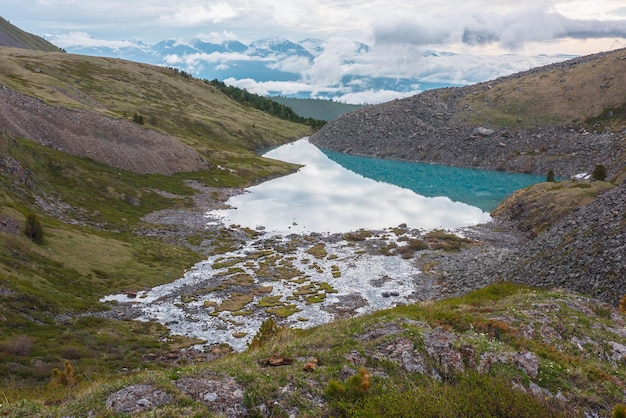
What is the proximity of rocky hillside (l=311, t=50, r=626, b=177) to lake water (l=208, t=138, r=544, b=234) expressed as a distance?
8.85 metres

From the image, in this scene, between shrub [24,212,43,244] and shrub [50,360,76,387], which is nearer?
shrub [50,360,76,387]

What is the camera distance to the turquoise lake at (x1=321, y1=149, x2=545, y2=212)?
4488 inches

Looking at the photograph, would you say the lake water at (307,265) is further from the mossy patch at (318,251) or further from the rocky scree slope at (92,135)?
the rocky scree slope at (92,135)

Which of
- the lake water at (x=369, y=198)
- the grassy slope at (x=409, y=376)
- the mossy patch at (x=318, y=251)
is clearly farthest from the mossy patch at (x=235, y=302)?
the lake water at (x=369, y=198)

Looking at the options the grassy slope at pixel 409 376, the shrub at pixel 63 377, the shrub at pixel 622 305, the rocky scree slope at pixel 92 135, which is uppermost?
the rocky scree slope at pixel 92 135

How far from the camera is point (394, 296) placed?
161ft

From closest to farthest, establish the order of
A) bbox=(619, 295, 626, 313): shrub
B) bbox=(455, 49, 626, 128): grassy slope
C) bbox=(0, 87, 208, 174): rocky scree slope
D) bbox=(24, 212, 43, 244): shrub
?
bbox=(619, 295, 626, 313): shrub < bbox=(24, 212, 43, 244): shrub < bbox=(0, 87, 208, 174): rocky scree slope < bbox=(455, 49, 626, 128): grassy slope

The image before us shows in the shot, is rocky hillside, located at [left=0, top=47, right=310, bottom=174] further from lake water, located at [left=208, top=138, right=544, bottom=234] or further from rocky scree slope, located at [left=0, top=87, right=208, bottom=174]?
lake water, located at [left=208, top=138, right=544, bottom=234]

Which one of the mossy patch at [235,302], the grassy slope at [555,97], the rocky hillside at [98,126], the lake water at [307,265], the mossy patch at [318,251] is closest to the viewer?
the lake water at [307,265]

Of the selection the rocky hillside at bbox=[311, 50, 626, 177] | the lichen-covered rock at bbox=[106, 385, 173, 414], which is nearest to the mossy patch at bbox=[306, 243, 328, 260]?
the lichen-covered rock at bbox=[106, 385, 173, 414]

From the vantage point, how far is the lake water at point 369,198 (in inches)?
3317

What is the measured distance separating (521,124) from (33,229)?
153561 millimetres

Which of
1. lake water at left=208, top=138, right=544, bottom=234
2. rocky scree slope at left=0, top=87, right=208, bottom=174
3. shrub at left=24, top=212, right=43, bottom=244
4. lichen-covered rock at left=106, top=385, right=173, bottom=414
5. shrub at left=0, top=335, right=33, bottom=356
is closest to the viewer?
lichen-covered rock at left=106, top=385, right=173, bottom=414

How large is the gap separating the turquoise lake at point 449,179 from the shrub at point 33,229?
83.2 m
